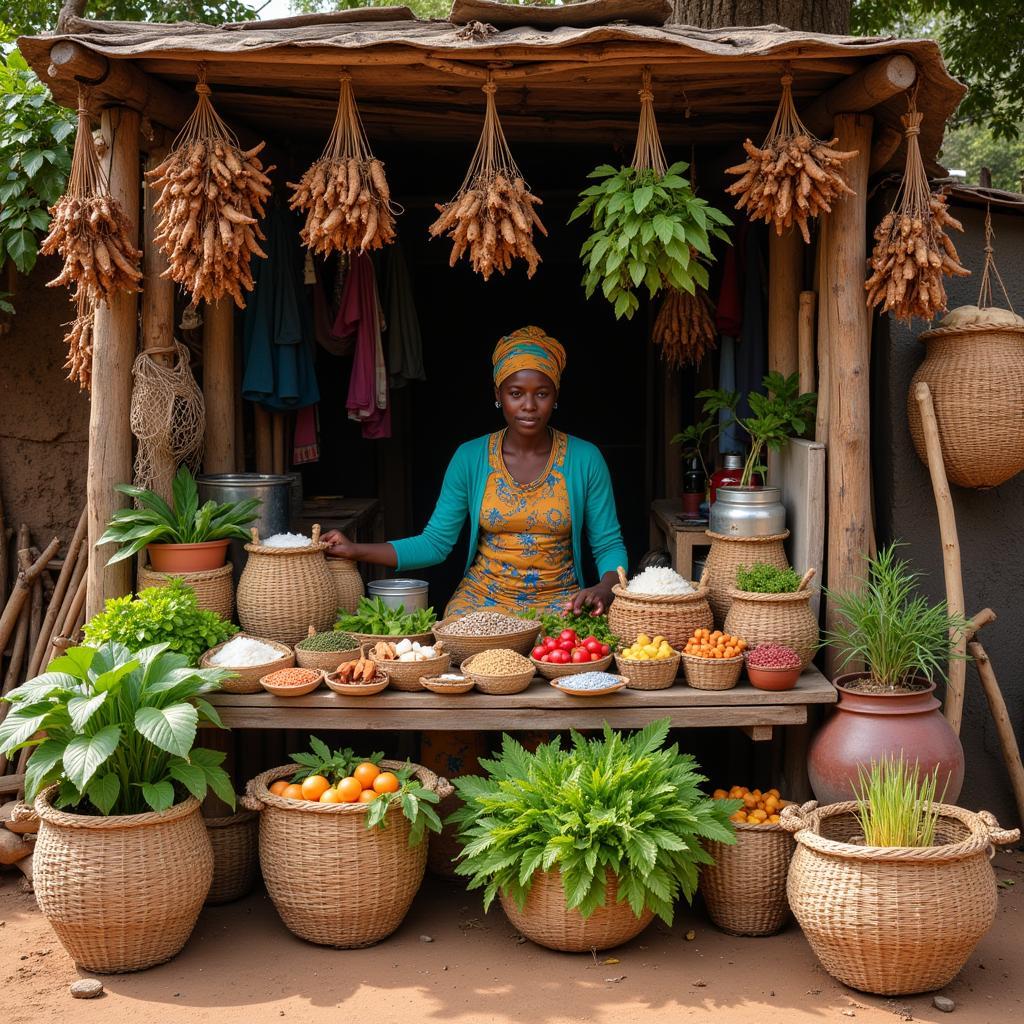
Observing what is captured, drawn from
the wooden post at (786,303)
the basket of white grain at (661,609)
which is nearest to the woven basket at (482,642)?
the basket of white grain at (661,609)

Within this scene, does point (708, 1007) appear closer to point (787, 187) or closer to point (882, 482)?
point (882, 482)

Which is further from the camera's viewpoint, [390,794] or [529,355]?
[529,355]

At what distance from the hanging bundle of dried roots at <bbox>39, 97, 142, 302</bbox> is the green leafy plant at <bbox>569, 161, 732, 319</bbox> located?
6.07 ft

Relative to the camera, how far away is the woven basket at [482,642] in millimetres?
4703

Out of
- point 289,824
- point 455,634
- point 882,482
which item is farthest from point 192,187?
point 882,482

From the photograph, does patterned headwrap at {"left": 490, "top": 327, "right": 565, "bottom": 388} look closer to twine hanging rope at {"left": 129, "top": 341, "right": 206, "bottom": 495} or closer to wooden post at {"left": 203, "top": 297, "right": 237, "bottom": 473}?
wooden post at {"left": 203, "top": 297, "right": 237, "bottom": 473}

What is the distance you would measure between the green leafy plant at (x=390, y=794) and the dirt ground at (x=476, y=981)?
0.49 m

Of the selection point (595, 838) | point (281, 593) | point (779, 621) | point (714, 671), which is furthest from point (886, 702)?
point (281, 593)

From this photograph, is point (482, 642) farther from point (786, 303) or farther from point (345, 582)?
point (786, 303)

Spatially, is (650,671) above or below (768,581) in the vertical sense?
below

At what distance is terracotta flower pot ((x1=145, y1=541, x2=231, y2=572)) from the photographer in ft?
15.7

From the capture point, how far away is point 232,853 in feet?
15.3

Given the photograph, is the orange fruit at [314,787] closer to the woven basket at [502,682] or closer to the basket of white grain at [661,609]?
the woven basket at [502,682]

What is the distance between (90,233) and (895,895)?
388 cm
